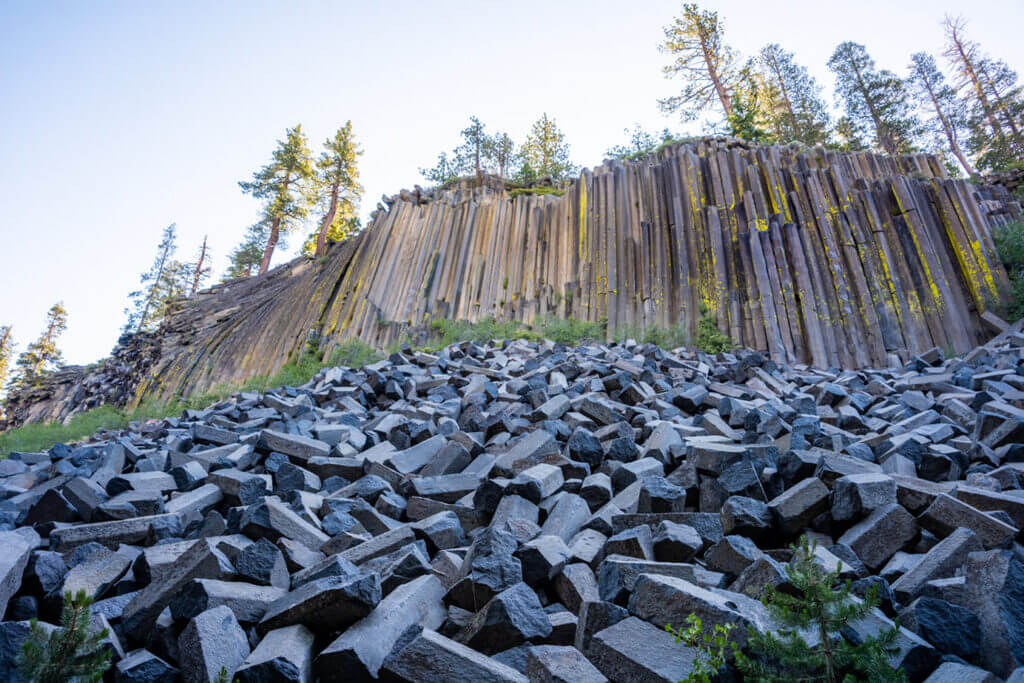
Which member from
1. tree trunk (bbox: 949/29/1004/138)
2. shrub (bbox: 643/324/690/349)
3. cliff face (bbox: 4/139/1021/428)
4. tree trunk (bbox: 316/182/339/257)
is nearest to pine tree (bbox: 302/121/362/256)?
tree trunk (bbox: 316/182/339/257)

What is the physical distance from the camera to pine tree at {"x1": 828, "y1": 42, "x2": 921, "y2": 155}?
24750 millimetres

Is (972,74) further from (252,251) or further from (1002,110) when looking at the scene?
(252,251)

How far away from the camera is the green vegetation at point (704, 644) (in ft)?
4.21

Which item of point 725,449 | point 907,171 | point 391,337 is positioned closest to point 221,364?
point 391,337

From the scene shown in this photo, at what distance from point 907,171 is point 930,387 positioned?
9444mm

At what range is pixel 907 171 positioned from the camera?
1148 cm

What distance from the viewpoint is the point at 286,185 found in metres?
28.2

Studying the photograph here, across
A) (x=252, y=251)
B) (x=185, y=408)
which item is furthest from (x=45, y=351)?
(x=185, y=408)

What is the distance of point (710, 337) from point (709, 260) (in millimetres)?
1410

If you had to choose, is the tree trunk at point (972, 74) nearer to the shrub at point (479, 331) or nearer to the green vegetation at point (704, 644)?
the shrub at point (479, 331)

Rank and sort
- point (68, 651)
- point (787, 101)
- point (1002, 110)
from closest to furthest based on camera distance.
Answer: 1. point (68, 651)
2. point (1002, 110)
3. point (787, 101)

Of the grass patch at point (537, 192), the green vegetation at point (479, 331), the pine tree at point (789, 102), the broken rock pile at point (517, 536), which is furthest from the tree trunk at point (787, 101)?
the broken rock pile at point (517, 536)

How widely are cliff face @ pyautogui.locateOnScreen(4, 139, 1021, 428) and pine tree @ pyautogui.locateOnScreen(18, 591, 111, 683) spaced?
7522 millimetres

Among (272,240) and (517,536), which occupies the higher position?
(272,240)
